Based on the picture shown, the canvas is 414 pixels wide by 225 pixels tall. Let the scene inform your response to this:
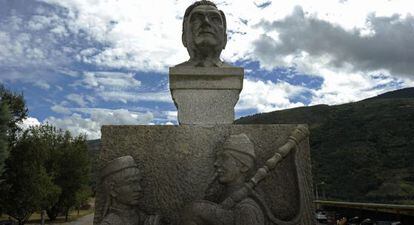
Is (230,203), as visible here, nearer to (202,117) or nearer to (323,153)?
(202,117)

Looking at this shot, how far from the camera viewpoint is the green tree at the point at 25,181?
28.8m

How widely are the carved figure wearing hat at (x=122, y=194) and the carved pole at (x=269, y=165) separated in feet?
2.25

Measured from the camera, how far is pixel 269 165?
A: 3873mm

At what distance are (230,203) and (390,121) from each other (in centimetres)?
9395

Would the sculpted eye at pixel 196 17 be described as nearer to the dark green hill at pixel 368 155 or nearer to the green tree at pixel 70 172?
the green tree at pixel 70 172

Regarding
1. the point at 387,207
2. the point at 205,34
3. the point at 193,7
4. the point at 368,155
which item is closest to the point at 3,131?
the point at 387,207

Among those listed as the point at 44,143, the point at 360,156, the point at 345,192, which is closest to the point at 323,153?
the point at 360,156

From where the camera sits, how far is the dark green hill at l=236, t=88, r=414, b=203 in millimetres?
62844

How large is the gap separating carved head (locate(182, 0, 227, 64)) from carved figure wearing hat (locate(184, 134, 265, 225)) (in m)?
1.31

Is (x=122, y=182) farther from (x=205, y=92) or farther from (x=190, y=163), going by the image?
(x=205, y=92)

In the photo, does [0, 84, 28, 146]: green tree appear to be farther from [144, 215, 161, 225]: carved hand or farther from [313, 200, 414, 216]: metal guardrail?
[144, 215, 161, 225]: carved hand

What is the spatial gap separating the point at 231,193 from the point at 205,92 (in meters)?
1.34

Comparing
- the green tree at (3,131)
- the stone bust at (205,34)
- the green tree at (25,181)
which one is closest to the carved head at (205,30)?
the stone bust at (205,34)

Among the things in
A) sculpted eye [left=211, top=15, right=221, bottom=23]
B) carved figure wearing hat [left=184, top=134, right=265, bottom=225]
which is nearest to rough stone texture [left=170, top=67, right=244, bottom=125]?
sculpted eye [left=211, top=15, right=221, bottom=23]
